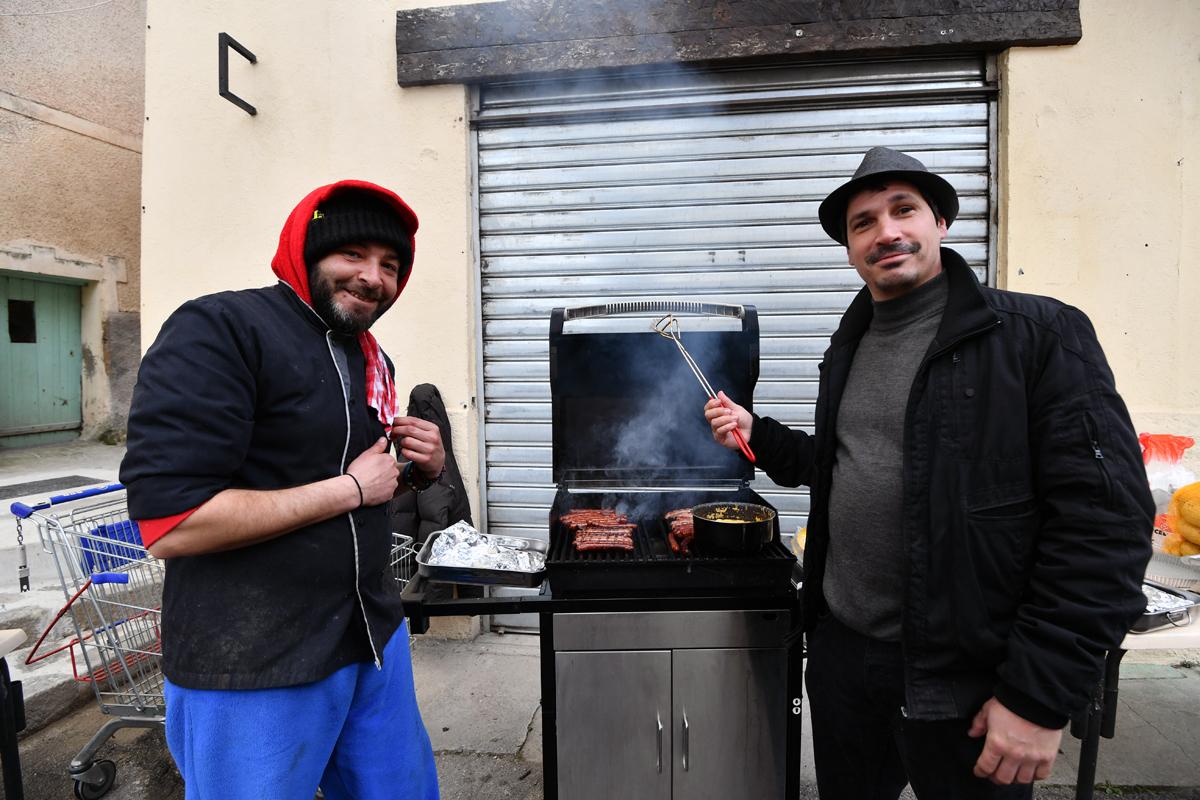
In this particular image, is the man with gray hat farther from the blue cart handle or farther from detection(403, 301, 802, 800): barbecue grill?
the blue cart handle

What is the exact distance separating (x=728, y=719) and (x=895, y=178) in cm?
211

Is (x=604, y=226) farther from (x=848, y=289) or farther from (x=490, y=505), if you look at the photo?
(x=490, y=505)

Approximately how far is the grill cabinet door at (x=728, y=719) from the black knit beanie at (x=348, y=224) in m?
1.90

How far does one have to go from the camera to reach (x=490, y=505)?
15.1 ft

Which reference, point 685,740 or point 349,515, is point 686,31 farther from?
point 685,740

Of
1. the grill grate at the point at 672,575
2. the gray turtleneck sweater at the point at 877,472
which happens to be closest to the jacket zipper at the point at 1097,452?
the gray turtleneck sweater at the point at 877,472

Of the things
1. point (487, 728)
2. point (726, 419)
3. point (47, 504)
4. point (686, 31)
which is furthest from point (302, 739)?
point (686, 31)

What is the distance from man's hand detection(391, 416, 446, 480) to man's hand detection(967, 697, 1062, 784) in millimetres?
1891

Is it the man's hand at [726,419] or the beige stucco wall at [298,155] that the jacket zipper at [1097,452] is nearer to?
the man's hand at [726,419]

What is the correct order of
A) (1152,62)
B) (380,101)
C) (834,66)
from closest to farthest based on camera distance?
(1152,62) → (834,66) → (380,101)

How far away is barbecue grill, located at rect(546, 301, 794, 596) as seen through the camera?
9.64 ft

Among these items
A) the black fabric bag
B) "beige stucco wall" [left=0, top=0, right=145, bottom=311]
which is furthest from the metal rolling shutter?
"beige stucco wall" [left=0, top=0, right=145, bottom=311]

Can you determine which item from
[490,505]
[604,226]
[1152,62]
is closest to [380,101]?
[604,226]

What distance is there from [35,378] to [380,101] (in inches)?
323
